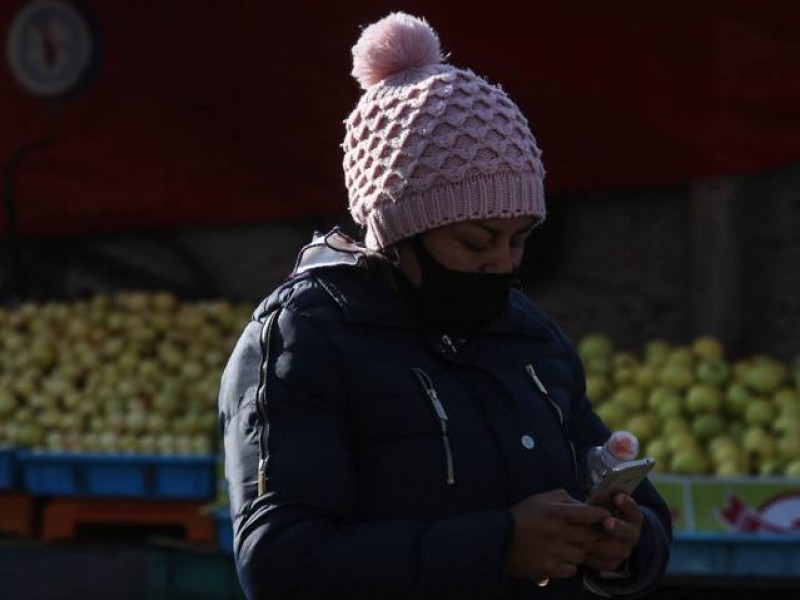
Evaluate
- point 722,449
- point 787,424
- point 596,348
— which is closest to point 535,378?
point 722,449

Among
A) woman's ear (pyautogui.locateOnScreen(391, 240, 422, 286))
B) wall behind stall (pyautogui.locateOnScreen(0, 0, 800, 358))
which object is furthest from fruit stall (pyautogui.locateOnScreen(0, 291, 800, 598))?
woman's ear (pyautogui.locateOnScreen(391, 240, 422, 286))

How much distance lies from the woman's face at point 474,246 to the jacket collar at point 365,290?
0.04 meters

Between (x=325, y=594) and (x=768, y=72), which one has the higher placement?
(x=768, y=72)

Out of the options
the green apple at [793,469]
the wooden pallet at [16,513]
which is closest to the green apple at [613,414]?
the green apple at [793,469]

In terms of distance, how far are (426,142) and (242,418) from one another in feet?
1.32

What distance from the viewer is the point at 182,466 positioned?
5.09m

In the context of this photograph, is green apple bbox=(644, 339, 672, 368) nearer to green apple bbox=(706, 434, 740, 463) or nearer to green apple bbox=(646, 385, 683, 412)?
green apple bbox=(646, 385, 683, 412)

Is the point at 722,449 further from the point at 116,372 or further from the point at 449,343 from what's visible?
the point at 449,343

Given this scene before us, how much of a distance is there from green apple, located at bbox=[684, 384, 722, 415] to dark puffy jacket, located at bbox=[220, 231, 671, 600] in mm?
3095

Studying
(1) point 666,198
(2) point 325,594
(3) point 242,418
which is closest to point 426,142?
(3) point 242,418

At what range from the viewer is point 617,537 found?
1.99 meters

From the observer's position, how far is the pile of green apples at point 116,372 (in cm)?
549

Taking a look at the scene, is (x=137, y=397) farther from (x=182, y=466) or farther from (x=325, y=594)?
(x=325, y=594)

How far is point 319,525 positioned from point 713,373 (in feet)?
11.6
